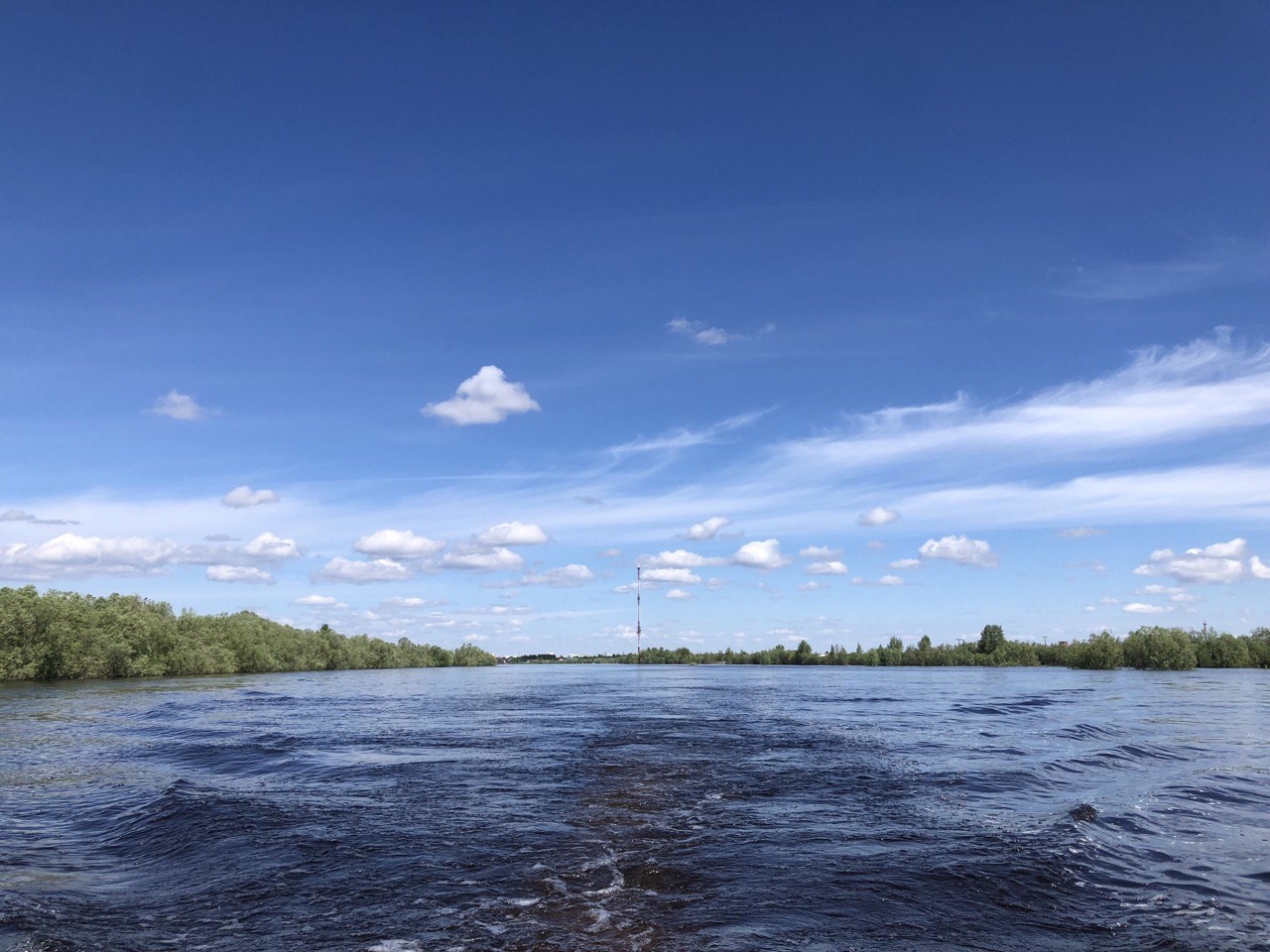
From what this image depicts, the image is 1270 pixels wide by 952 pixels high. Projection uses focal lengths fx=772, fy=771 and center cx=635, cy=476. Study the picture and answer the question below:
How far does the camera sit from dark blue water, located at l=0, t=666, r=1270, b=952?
10.5m

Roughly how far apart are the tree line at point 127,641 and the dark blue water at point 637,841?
54.9 m

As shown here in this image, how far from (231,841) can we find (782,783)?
13.2 m

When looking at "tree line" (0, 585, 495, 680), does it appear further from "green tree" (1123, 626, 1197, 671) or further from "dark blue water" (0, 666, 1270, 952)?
"green tree" (1123, 626, 1197, 671)

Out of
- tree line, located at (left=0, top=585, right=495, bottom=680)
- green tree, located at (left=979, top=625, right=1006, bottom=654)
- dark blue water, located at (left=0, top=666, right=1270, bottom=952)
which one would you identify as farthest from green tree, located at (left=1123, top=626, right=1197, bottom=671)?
tree line, located at (left=0, top=585, right=495, bottom=680)

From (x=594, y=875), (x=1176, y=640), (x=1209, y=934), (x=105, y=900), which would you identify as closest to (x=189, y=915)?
(x=105, y=900)

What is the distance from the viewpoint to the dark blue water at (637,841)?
10531mm

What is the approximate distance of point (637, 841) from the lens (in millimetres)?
14914

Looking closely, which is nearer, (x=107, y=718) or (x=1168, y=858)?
(x=1168, y=858)

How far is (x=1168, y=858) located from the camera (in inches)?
552

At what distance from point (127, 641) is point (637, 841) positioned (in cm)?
9127

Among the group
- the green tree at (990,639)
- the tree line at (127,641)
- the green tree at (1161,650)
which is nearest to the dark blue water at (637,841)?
the tree line at (127,641)

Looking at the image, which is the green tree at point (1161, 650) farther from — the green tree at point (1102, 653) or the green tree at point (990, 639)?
the green tree at point (990, 639)

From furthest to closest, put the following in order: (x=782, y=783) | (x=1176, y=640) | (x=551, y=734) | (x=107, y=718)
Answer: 1. (x=1176, y=640)
2. (x=107, y=718)
3. (x=551, y=734)
4. (x=782, y=783)

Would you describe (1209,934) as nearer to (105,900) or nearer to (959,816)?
(959,816)
